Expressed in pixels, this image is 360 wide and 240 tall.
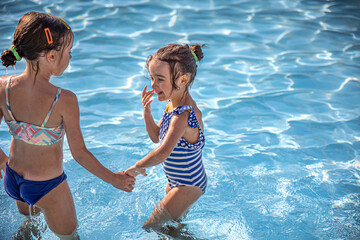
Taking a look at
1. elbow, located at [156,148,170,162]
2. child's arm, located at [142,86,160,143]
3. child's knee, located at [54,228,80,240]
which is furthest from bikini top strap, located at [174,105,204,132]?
child's knee, located at [54,228,80,240]

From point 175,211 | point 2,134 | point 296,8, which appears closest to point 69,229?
point 175,211

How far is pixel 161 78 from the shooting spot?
8.84 feet

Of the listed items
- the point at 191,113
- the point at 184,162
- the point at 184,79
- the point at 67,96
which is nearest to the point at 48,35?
the point at 67,96

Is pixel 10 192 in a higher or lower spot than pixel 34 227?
higher

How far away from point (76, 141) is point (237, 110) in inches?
121

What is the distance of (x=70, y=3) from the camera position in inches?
331

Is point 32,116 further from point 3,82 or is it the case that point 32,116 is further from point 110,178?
point 110,178

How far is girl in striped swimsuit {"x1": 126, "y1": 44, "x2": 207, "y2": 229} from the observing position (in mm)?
2641

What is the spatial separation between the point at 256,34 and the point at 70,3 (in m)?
4.20

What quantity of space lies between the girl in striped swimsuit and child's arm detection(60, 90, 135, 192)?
0.55ft

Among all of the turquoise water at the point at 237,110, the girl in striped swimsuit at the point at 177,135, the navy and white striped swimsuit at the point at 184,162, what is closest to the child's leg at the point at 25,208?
the turquoise water at the point at 237,110

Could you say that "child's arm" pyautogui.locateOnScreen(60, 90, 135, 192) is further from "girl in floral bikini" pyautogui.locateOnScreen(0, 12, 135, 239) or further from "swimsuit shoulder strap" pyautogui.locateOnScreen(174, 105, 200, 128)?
"swimsuit shoulder strap" pyautogui.locateOnScreen(174, 105, 200, 128)

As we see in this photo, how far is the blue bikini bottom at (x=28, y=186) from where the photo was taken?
2443 millimetres

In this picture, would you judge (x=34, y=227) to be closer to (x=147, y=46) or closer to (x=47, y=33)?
(x=47, y=33)
